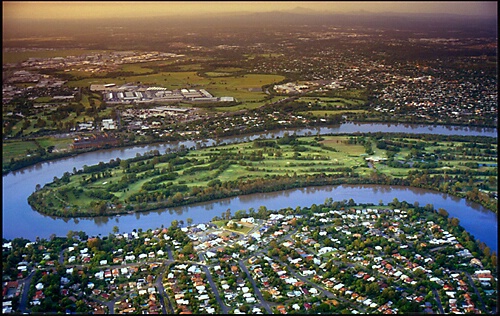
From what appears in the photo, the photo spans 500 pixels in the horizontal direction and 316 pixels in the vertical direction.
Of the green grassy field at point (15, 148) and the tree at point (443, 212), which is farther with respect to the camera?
the green grassy field at point (15, 148)

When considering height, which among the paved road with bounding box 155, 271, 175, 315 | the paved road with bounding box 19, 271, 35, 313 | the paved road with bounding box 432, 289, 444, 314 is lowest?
the paved road with bounding box 432, 289, 444, 314

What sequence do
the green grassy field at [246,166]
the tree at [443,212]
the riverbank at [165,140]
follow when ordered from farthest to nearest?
the riverbank at [165,140], the green grassy field at [246,166], the tree at [443,212]

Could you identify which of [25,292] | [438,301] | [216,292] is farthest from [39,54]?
[438,301]

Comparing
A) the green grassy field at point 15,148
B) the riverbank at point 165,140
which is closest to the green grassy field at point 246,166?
the green grassy field at point 15,148

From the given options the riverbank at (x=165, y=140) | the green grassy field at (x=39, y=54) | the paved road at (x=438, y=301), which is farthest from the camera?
the green grassy field at (x=39, y=54)

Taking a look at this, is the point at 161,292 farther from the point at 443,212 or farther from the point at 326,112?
the point at 326,112

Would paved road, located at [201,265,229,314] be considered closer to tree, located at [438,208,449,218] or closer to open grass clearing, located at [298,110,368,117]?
tree, located at [438,208,449,218]

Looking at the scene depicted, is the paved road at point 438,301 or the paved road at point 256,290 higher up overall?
the paved road at point 256,290

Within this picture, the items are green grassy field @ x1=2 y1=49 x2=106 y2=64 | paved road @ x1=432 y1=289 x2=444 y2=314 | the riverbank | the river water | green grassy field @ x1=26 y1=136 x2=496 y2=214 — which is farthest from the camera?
green grassy field @ x1=2 y1=49 x2=106 y2=64

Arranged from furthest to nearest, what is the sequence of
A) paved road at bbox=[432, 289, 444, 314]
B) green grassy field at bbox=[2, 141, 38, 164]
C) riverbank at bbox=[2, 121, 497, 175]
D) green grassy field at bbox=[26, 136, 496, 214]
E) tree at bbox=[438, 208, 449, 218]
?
1. green grassy field at bbox=[2, 141, 38, 164]
2. riverbank at bbox=[2, 121, 497, 175]
3. green grassy field at bbox=[26, 136, 496, 214]
4. tree at bbox=[438, 208, 449, 218]
5. paved road at bbox=[432, 289, 444, 314]

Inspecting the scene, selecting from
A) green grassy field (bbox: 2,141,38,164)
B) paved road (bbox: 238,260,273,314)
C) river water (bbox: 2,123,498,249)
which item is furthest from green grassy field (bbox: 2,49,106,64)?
paved road (bbox: 238,260,273,314)

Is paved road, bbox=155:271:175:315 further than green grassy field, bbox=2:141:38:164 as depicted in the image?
No

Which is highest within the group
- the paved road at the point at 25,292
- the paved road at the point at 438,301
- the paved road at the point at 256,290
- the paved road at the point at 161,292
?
the paved road at the point at 25,292

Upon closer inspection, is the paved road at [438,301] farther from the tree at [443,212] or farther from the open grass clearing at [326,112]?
the open grass clearing at [326,112]
